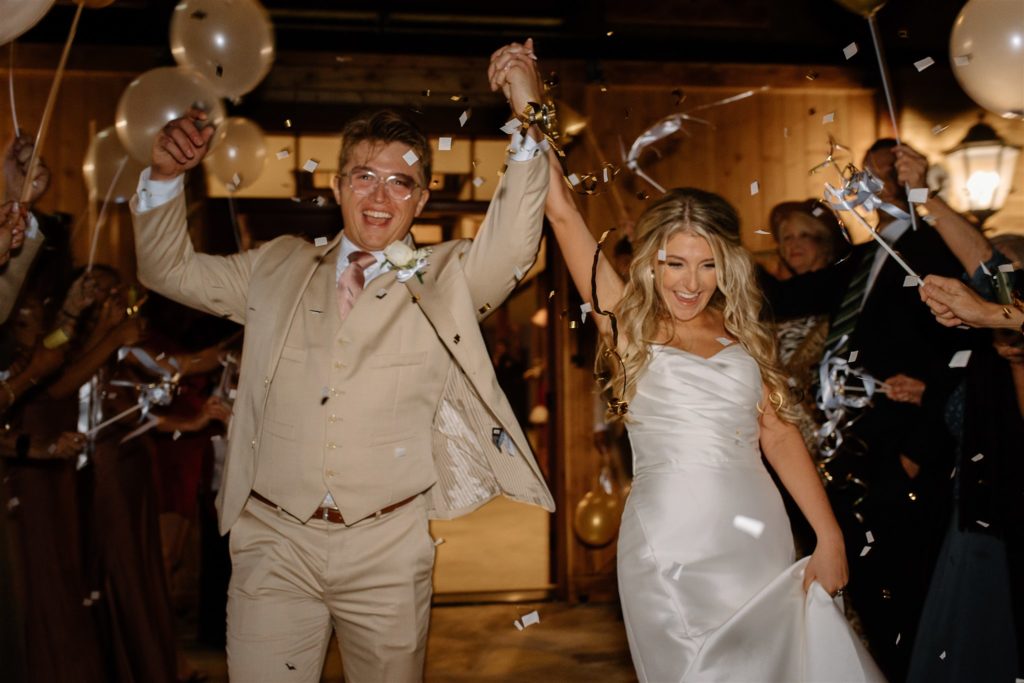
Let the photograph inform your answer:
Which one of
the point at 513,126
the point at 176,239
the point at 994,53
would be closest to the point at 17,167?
the point at 176,239

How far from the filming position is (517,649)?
4.74m

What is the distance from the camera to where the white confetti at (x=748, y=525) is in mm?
2525

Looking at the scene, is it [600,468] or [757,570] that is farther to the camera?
[600,468]

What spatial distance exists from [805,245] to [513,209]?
2585mm

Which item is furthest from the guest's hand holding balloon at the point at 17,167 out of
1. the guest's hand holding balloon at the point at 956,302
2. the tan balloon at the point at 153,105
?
the guest's hand holding balloon at the point at 956,302

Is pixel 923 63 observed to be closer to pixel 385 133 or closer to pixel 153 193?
pixel 385 133

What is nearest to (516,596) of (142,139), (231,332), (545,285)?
(545,285)

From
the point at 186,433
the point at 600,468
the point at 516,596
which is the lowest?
the point at 516,596

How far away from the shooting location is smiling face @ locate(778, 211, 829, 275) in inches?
177

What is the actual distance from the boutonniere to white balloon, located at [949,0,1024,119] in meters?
1.77

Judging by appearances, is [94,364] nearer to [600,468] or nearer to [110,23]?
[110,23]

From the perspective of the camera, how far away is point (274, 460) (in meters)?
2.43

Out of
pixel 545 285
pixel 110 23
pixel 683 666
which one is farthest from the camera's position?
pixel 545 285

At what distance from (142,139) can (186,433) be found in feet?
6.05
